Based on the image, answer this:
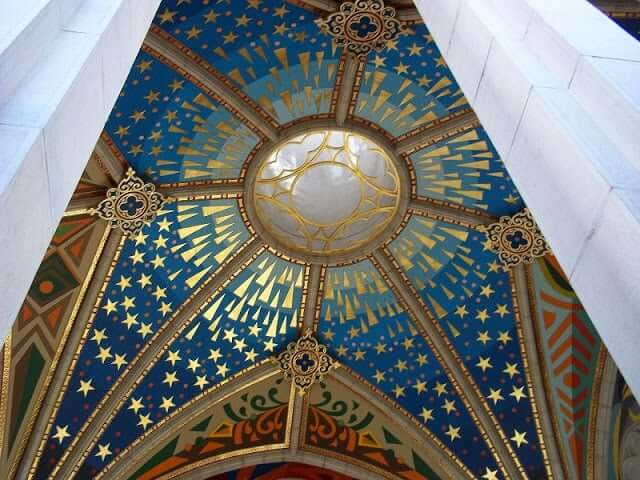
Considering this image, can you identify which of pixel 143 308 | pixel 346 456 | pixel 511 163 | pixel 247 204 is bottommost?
pixel 511 163

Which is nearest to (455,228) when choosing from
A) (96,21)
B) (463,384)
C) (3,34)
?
(463,384)

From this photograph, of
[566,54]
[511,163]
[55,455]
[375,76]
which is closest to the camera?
[566,54]

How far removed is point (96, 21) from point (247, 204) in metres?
6.68

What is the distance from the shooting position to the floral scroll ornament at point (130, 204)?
945 centimetres

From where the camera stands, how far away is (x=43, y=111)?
2869 mm

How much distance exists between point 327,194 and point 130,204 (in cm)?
280

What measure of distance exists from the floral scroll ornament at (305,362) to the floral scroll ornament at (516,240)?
278cm

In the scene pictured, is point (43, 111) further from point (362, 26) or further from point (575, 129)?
point (362, 26)

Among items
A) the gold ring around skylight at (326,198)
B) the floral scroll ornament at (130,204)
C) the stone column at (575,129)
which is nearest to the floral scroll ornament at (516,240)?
the gold ring around skylight at (326,198)

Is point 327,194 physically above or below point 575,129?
above

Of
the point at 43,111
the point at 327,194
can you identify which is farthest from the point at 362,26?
the point at 43,111

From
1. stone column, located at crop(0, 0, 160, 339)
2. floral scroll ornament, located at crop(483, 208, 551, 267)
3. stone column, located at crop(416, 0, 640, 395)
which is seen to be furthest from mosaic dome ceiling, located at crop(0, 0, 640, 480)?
stone column, located at crop(0, 0, 160, 339)

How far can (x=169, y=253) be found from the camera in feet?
33.5

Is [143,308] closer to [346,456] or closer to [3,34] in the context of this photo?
[346,456]
